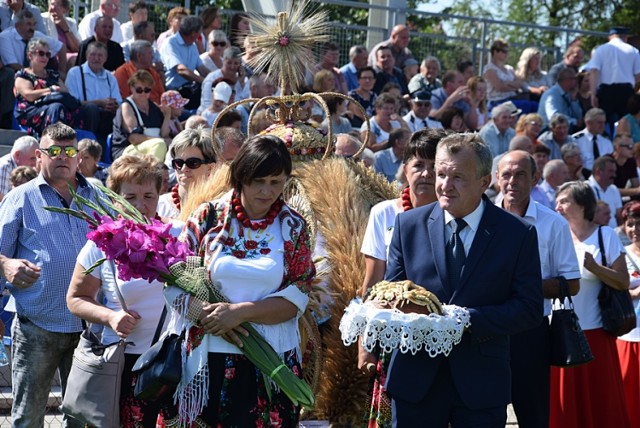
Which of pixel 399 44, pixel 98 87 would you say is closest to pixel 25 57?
pixel 98 87

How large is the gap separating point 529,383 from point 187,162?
2.31m

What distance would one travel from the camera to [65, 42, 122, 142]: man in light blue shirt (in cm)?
1091

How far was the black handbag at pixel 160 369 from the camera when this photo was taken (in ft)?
14.6

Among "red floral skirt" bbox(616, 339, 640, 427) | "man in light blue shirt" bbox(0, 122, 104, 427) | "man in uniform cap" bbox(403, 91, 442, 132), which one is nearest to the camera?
"man in light blue shirt" bbox(0, 122, 104, 427)

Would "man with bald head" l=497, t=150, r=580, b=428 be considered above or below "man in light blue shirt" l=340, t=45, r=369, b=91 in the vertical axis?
below

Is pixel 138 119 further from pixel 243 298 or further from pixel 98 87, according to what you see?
pixel 243 298

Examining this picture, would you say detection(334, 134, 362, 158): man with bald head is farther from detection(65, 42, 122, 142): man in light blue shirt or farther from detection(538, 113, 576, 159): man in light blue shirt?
detection(538, 113, 576, 159): man in light blue shirt

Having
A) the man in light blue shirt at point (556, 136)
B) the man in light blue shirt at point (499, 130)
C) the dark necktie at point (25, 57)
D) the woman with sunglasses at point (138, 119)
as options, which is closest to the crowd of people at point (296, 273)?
the woman with sunglasses at point (138, 119)

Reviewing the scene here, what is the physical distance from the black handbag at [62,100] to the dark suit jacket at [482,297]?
635 centimetres

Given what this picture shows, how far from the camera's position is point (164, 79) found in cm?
1242

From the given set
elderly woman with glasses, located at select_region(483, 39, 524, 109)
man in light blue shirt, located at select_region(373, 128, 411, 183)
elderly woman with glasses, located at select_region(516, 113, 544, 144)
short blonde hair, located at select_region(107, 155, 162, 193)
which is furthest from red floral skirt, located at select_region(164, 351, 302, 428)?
elderly woman with glasses, located at select_region(483, 39, 524, 109)

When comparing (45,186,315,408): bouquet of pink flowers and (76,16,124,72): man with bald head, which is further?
(76,16,124,72): man with bald head

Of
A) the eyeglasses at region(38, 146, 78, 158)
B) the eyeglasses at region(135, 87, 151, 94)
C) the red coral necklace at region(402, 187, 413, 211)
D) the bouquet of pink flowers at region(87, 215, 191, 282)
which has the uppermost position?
the eyeglasses at region(135, 87, 151, 94)

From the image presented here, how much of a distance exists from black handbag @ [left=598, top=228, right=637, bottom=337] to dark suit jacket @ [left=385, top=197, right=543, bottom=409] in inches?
98.0
